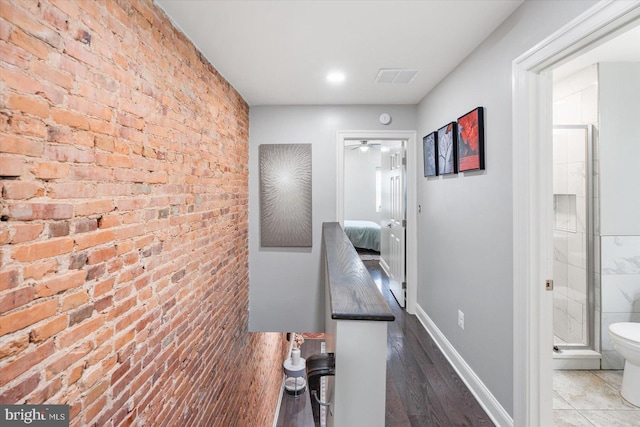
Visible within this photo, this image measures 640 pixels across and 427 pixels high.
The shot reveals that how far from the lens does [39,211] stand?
0.95m

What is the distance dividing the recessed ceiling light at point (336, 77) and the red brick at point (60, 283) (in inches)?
88.8

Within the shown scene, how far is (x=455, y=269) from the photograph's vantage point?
253 centimetres

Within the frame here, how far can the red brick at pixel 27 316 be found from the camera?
83 centimetres

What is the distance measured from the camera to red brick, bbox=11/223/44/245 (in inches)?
34.3

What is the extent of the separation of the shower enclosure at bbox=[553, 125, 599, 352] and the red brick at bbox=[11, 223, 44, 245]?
3.44 metres

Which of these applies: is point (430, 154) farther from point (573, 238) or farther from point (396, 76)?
point (573, 238)

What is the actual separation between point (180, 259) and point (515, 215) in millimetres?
1935

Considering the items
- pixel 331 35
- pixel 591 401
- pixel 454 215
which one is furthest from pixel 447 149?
pixel 591 401

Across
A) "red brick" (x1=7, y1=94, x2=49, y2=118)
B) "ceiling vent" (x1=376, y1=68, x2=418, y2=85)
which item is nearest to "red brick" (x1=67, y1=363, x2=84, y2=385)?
"red brick" (x1=7, y1=94, x2=49, y2=118)

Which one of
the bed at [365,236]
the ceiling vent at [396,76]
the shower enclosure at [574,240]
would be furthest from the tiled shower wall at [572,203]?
the bed at [365,236]

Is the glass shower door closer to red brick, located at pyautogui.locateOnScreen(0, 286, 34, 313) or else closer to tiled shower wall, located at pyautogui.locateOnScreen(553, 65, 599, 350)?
tiled shower wall, located at pyautogui.locateOnScreen(553, 65, 599, 350)

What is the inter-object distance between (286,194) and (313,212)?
1.23 feet

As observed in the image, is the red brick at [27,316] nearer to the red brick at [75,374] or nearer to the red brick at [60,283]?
the red brick at [60,283]

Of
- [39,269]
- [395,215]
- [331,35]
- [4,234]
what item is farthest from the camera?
[395,215]
